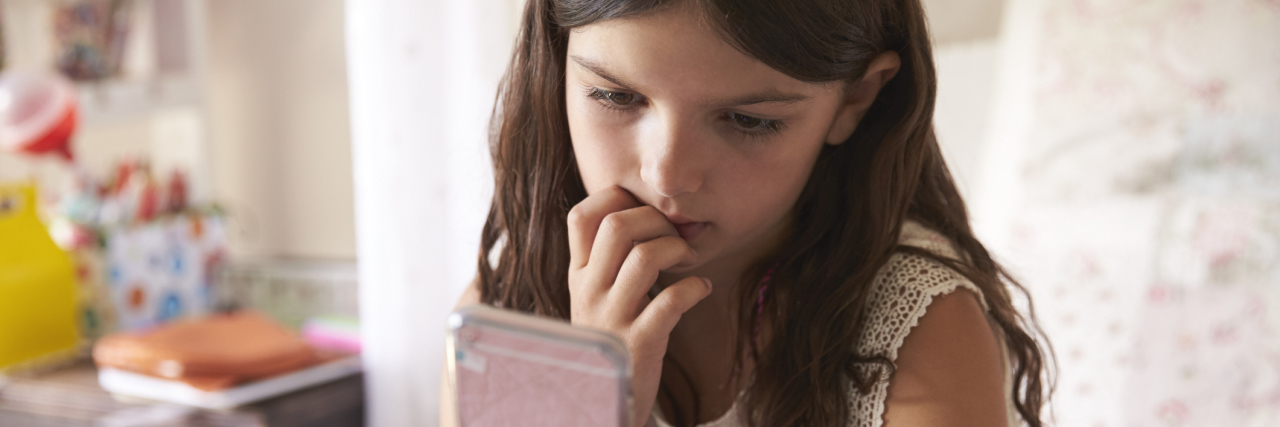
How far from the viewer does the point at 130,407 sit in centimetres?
117

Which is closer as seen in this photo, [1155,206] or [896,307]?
[896,307]

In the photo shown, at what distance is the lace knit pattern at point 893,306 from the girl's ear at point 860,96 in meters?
0.11

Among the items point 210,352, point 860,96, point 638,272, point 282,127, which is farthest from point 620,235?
point 282,127

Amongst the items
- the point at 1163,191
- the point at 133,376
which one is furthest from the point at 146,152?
the point at 1163,191

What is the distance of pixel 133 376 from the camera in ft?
3.95

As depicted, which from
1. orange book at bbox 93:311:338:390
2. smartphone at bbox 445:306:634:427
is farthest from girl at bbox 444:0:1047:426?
orange book at bbox 93:311:338:390

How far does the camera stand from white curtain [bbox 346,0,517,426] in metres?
1.20

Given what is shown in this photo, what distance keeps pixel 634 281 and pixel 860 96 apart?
0.66 feet

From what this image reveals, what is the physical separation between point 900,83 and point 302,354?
94 centimetres

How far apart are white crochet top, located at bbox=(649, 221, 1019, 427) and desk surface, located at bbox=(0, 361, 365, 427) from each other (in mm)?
668

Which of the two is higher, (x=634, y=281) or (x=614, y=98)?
(x=614, y=98)

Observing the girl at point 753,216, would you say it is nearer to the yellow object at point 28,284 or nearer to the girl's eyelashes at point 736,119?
the girl's eyelashes at point 736,119

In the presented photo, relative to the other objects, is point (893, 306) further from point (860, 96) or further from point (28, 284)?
point (28, 284)

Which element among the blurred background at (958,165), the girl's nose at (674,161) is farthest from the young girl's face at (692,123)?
the blurred background at (958,165)
